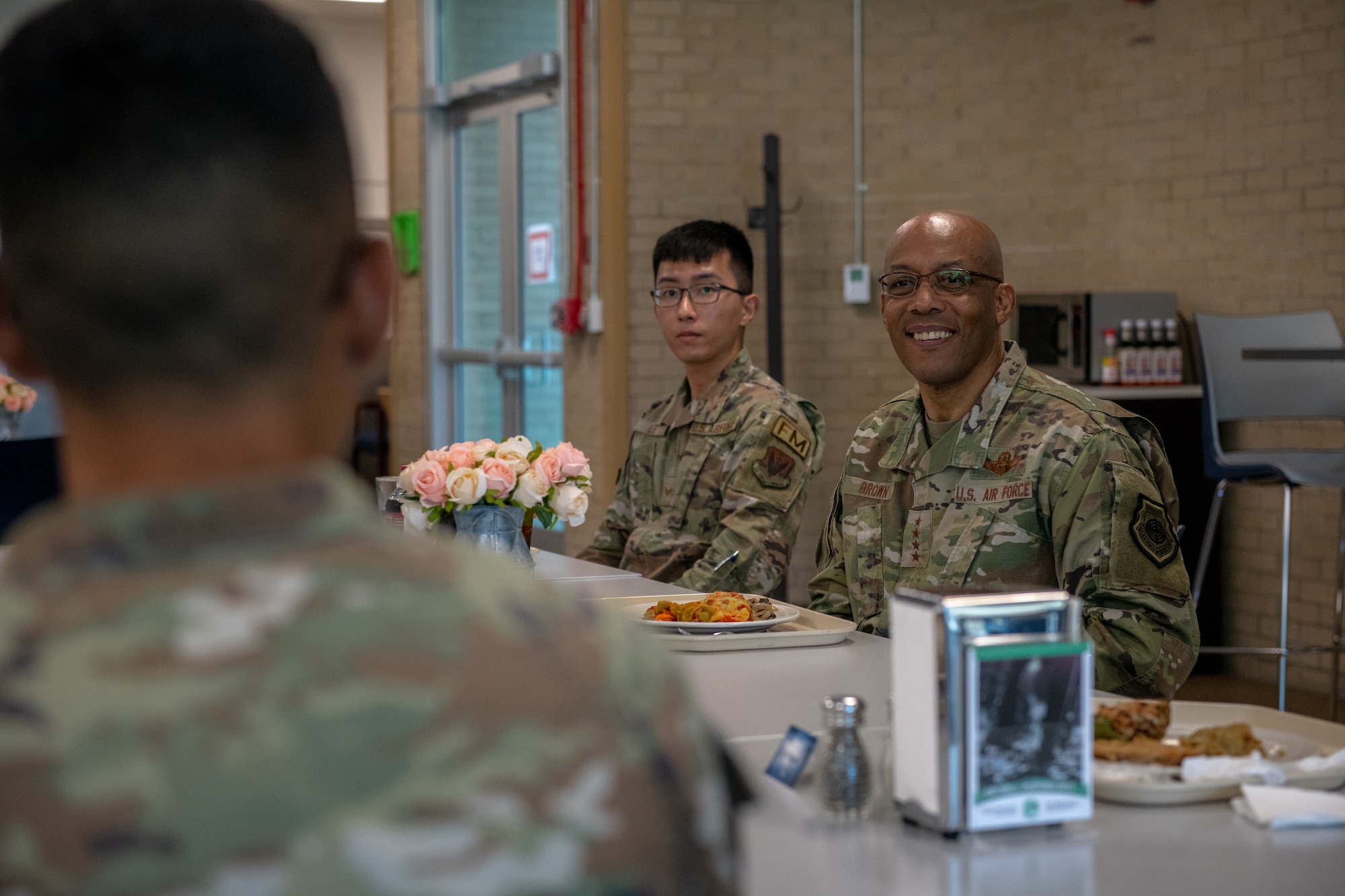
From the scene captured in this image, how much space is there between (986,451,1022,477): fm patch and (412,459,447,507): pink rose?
3.24ft

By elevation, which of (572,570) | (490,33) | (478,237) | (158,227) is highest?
(490,33)

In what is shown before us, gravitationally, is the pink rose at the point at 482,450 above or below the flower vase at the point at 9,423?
above

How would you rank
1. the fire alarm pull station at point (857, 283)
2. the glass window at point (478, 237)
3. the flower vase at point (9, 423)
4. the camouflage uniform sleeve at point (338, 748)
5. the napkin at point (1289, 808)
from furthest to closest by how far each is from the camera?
the glass window at point (478, 237), the fire alarm pull station at point (857, 283), the flower vase at point (9, 423), the napkin at point (1289, 808), the camouflage uniform sleeve at point (338, 748)

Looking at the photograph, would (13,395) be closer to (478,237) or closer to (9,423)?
(9,423)

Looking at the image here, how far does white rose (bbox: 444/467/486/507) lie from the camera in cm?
262

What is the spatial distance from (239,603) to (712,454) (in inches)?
A: 115

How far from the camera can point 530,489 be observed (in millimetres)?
2676

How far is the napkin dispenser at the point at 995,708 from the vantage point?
3.96 ft

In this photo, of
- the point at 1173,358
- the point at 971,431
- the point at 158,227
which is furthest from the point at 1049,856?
the point at 1173,358

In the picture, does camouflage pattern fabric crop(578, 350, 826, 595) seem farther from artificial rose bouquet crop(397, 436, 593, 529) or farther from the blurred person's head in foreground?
the blurred person's head in foreground

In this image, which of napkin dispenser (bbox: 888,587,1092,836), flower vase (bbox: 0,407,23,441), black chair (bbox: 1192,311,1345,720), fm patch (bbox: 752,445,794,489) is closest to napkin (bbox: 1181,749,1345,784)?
napkin dispenser (bbox: 888,587,1092,836)

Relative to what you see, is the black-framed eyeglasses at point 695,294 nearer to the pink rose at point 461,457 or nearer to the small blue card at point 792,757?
the pink rose at point 461,457

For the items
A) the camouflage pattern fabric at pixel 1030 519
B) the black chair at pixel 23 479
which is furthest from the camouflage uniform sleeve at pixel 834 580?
the black chair at pixel 23 479

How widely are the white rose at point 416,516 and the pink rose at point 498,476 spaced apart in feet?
0.43
